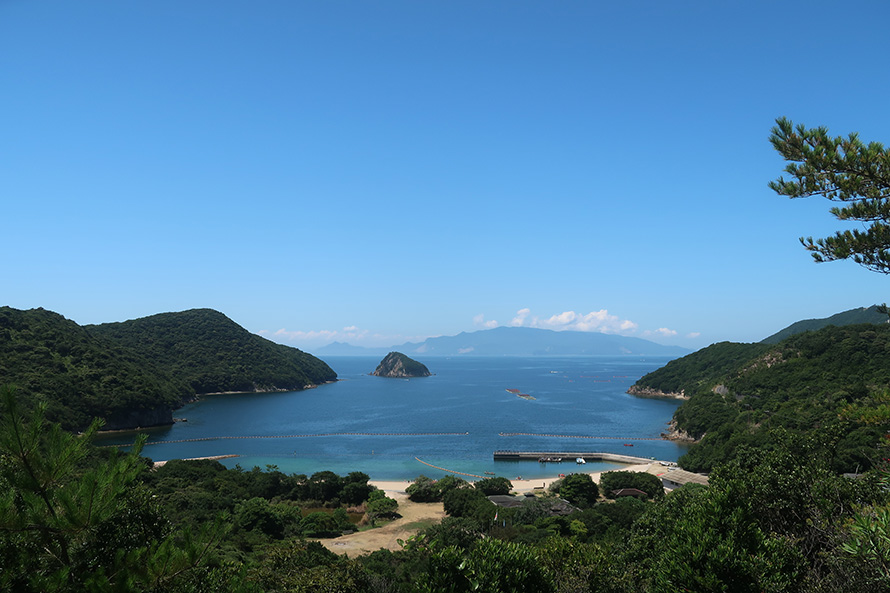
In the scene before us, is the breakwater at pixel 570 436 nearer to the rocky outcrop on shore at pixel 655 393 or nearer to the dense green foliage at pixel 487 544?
the rocky outcrop on shore at pixel 655 393

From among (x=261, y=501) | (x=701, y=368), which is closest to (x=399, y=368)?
(x=701, y=368)

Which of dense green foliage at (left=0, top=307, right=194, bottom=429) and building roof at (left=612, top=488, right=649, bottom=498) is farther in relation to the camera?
dense green foliage at (left=0, top=307, right=194, bottom=429)

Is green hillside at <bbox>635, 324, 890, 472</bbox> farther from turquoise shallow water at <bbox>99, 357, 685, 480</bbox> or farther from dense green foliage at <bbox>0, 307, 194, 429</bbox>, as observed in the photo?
dense green foliage at <bbox>0, 307, 194, 429</bbox>

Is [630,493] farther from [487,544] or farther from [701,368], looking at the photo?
[701,368]

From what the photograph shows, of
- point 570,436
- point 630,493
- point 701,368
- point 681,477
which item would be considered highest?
point 701,368

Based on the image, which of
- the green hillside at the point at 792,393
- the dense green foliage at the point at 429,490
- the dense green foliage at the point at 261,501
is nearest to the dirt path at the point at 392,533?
the dense green foliage at the point at 429,490

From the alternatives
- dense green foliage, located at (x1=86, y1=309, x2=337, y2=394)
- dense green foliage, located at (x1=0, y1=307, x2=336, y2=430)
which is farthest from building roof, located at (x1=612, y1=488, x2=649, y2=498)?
dense green foliage, located at (x1=86, y1=309, x2=337, y2=394)
